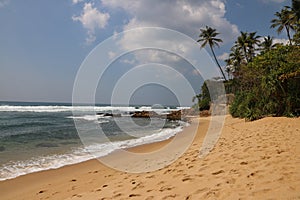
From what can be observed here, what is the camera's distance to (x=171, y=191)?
3359mm

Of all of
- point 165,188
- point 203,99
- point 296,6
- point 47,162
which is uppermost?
point 296,6

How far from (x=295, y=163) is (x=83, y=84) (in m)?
8.28

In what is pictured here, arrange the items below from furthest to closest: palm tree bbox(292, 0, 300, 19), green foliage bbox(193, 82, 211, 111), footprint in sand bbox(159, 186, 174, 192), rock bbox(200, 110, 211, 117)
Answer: green foliage bbox(193, 82, 211, 111), rock bbox(200, 110, 211, 117), palm tree bbox(292, 0, 300, 19), footprint in sand bbox(159, 186, 174, 192)

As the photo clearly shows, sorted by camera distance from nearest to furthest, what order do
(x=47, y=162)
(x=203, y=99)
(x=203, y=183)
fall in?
(x=203, y=183)
(x=47, y=162)
(x=203, y=99)

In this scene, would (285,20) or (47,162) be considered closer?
(47,162)

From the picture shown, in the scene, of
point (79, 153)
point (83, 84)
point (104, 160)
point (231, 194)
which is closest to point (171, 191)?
point (231, 194)

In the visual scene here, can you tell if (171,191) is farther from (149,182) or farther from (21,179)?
(21,179)

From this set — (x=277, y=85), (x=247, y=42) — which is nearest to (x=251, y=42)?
(x=247, y=42)

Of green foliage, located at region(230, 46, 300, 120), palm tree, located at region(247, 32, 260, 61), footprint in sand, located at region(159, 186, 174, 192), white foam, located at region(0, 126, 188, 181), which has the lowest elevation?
white foam, located at region(0, 126, 188, 181)

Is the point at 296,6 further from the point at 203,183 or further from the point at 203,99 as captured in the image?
the point at 203,183

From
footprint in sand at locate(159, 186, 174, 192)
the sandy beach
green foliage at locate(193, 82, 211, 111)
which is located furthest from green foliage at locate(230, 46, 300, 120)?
green foliage at locate(193, 82, 211, 111)

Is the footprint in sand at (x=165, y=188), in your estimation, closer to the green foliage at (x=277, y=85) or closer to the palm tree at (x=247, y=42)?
the green foliage at (x=277, y=85)

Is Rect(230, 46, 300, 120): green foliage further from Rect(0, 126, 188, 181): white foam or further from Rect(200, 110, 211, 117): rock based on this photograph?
Rect(200, 110, 211, 117): rock

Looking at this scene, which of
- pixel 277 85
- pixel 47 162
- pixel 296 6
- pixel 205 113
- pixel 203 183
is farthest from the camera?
pixel 205 113
